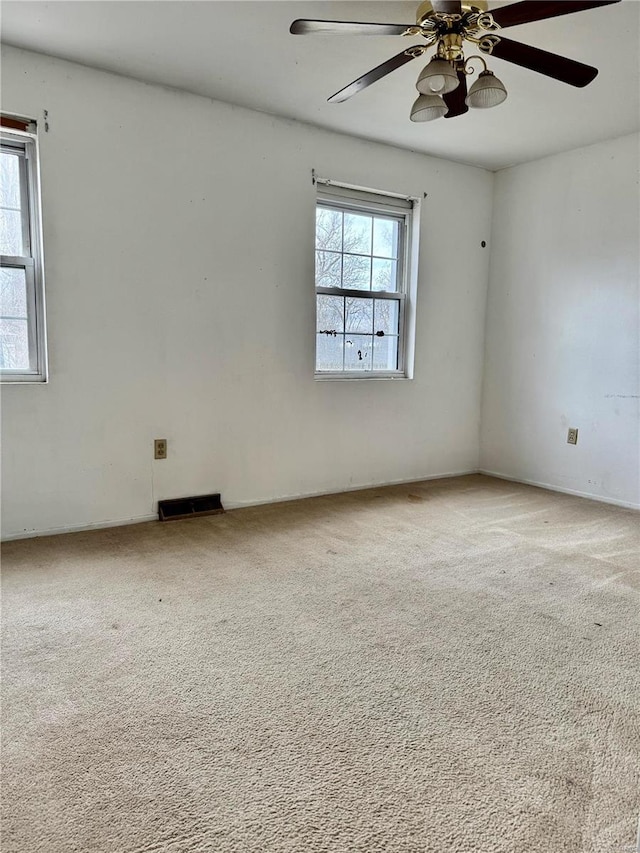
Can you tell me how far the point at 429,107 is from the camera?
218 cm

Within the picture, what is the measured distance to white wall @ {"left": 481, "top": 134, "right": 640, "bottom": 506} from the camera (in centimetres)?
360

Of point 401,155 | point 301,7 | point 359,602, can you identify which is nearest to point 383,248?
point 401,155

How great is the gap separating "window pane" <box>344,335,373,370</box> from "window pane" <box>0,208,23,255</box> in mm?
2085

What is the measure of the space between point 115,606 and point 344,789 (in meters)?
1.24

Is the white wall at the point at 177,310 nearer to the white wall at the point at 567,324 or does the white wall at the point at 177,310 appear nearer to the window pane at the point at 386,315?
the window pane at the point at 386,315

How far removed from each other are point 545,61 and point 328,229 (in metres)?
1.88

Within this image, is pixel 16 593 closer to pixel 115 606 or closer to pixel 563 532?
pixel 115 606

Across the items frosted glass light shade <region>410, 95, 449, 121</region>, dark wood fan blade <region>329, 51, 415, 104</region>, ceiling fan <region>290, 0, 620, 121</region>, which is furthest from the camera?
frosted glass light shade <region>410, 95, 449, 121</region>

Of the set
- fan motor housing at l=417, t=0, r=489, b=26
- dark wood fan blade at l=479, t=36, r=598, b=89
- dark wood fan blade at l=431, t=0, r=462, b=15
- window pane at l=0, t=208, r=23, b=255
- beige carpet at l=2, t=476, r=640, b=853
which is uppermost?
fan motor housing at l=417, t=0, r=489, b=26

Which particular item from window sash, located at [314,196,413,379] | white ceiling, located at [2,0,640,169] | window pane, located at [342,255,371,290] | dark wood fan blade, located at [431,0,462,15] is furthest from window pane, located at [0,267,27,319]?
dark wood fan blade, located at [431,0,462,15]

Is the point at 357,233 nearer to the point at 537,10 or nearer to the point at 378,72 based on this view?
the point at 378,72

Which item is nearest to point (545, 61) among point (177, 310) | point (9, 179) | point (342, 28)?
point (342, 28)

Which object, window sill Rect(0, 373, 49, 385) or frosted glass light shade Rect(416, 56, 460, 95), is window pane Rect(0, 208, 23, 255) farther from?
frosted glass light shade Rect(416, 56, 460, 95)

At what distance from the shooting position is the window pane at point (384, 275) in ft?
12.9
